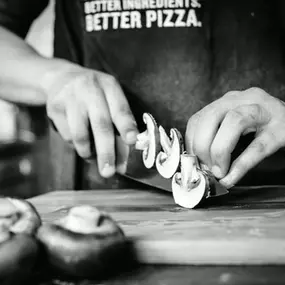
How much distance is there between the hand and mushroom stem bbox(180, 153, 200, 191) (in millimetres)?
57

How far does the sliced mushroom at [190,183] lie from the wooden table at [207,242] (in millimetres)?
15

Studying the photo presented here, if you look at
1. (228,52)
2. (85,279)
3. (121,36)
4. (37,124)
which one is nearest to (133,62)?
(121,36)

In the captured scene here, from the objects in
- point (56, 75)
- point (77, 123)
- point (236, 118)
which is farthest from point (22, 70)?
point (236, 118)

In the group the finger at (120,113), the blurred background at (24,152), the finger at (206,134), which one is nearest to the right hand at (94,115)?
the finger at (120,113)

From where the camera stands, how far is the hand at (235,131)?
0.65m

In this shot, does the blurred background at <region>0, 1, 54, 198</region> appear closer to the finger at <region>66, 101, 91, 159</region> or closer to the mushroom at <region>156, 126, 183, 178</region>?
the finger at <region>66, 101, 91, 159</region>

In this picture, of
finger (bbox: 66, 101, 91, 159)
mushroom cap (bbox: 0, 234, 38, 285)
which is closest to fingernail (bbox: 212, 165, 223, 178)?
finger (bbox: 66, 101, 91, 159)

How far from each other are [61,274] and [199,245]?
0.38 feet

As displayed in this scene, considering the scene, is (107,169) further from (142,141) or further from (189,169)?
(189,169)

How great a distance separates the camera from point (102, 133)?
74cm

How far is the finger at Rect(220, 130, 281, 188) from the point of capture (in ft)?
2.15

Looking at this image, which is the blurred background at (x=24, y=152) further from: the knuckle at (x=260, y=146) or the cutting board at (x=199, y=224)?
the knuckle at (x=260, y=146)

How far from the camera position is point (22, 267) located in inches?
14.1

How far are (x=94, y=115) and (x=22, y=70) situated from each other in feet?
0.77
